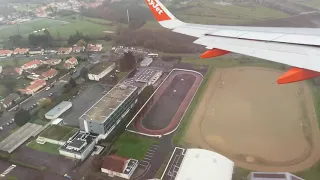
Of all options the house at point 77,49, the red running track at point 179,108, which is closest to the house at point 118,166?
the red running track at point 179,108

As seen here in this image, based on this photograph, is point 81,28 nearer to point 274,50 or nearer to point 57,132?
point 57,132

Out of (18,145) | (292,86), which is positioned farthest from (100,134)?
(292,86)

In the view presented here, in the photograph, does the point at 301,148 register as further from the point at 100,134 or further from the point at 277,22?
the point at 277,22

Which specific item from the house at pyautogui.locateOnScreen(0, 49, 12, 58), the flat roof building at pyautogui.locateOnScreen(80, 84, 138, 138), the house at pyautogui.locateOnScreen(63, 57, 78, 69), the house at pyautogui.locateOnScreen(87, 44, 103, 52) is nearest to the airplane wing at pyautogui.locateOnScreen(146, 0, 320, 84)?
the flat roof building at pyautogui.locateOnScreen(80, 84, 138, 138)

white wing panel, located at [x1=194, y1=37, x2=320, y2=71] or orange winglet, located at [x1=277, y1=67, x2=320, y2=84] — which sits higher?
white wing panel, located at [x1=194, y1=37, x2=320, y2=71]

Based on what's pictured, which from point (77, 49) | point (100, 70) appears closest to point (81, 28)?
point (77, 49)

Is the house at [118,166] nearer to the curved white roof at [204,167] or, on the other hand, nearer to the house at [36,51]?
the curved white roof at [204,167]

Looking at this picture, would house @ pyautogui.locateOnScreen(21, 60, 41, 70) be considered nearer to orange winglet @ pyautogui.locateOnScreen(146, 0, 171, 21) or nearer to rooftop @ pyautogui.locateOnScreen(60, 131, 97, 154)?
rooftop @ pyautogui.locateOnScreen(60, 131, 97, 154)
